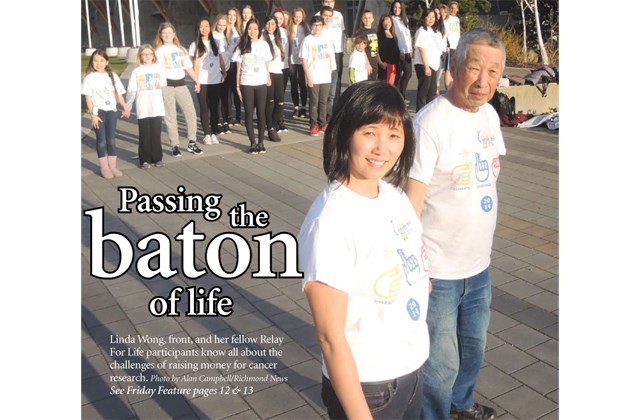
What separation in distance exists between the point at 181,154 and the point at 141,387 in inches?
190

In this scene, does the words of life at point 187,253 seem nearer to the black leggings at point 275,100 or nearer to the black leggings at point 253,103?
the black leggings at point 253,103

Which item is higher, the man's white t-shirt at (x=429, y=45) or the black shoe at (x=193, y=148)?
the man's white t-shirt at (x=429, y=45)

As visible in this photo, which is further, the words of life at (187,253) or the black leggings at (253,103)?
the black leggings at (253,103)

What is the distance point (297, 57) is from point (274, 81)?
1199 millimetres

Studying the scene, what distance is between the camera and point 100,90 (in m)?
6.58

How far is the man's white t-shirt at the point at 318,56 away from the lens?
28.0 ft

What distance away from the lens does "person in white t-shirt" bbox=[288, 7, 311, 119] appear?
9289mm

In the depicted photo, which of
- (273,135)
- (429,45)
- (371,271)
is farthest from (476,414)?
(429,45)

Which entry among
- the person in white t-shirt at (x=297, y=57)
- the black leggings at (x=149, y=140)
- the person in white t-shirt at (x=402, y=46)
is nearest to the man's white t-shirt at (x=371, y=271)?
the black leggings at (x=149, y=140)

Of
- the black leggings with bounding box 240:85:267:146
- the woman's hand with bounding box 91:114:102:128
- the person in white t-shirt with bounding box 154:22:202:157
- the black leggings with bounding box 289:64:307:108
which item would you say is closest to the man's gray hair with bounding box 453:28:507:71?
the woman's hand with bounding box 91:114:102:128

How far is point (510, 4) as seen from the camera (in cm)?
1402

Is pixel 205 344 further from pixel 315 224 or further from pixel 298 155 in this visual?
pixel 298 155

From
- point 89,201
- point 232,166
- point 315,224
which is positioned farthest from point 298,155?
point 315,224

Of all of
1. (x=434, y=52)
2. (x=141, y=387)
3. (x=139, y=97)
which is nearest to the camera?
Answer: (x=141, y=387)
